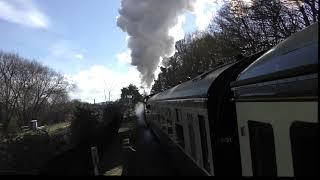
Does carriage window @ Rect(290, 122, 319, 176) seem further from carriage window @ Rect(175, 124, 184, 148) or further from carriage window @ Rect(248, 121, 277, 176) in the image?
carriage window @ Rect(175, 124, 184, 148)

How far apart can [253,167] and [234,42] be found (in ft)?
146

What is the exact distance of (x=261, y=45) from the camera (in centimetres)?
4469

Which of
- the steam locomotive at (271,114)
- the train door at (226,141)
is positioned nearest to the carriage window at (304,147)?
the steam locomotive at (271,114)

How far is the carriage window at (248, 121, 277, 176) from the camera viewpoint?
17.8 ft

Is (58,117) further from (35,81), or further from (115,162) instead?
(115,162)

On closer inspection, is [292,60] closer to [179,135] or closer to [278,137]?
[278,137]

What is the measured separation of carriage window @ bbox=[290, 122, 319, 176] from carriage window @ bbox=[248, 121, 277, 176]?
2.51ft

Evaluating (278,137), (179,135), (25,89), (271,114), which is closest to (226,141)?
(271,114)

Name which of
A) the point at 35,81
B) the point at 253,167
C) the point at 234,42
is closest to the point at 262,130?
the point at 253,167

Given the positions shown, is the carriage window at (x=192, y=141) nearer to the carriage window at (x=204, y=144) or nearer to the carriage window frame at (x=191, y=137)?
the carriage window frame at (x=191, y=137)

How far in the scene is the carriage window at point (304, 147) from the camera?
13.5ft

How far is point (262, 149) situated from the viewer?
5.77 m

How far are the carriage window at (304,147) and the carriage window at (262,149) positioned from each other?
77 cm

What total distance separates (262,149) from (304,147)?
1432 mm
